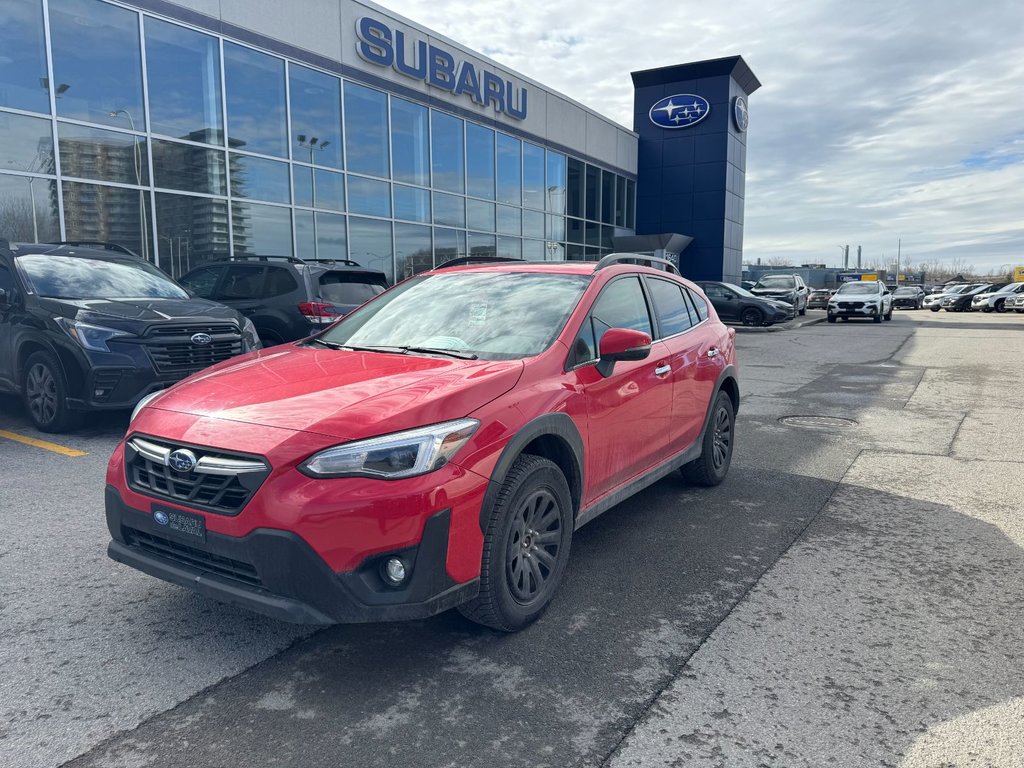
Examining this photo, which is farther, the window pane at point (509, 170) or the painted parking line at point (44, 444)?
the window pane at point (509, 170)

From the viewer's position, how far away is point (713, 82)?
3291cm

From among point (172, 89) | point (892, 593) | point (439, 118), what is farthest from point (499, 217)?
point (892, 593)

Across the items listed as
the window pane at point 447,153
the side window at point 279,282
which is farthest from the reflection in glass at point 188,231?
the window pane at point 447,153

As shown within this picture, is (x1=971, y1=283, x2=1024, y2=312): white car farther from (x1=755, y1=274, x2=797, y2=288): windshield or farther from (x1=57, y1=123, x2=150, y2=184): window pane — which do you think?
(x1=57, y1=123, x2=150, y2=184): window pane

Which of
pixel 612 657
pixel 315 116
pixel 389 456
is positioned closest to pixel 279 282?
pixel 389 456

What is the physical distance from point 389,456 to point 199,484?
78cm

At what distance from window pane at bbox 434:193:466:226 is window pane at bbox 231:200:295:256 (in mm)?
5222

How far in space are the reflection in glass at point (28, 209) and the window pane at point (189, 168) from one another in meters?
1.88

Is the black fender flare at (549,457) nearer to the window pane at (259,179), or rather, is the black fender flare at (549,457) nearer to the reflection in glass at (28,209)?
the reflection in glass at (28,209)

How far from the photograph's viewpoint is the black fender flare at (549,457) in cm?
296

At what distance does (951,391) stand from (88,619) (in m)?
11.1

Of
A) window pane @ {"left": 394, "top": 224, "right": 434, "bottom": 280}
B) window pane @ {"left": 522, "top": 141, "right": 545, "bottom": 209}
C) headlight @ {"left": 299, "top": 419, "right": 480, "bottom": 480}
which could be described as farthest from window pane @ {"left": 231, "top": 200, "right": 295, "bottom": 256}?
headlight @ {"left": 299, "top": 419, "right": 480, "bottom": 480}

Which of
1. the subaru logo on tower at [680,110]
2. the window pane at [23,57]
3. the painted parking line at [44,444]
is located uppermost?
the subaru logo on tower at [680,110]

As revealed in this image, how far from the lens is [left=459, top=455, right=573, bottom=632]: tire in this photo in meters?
2.99
